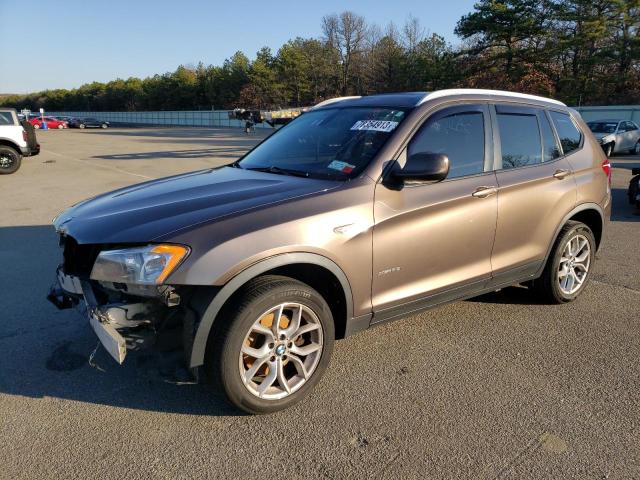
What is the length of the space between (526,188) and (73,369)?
3.57 meters

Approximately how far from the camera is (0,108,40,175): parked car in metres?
14.0

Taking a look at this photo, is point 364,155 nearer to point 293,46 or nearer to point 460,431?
point 460,431

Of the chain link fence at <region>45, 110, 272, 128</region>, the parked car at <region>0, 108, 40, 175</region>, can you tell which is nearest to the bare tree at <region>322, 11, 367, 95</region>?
the chain link fence at <region>45, 110, 272, 128</region>

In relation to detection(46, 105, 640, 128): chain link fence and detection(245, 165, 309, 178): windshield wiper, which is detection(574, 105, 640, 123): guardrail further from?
detection(245, 165, 309, 178): windshield wiper

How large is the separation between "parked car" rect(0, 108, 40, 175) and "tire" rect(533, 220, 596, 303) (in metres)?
14.7

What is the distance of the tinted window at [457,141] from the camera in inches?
134

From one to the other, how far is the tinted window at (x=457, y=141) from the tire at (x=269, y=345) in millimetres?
1273

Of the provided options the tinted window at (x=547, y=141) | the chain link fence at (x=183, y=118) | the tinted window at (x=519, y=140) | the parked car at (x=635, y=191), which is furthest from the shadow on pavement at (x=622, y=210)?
the chain link fence at (x=183, y=118)

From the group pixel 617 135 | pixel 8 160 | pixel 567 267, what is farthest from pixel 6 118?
pixel 617 135

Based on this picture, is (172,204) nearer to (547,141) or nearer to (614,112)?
(547,141)

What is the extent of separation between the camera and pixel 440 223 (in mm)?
3342

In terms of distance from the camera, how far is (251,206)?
2803 mm

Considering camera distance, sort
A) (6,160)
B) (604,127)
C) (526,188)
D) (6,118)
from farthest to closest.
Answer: (604,127), (6,118), (6,160), (526,188)

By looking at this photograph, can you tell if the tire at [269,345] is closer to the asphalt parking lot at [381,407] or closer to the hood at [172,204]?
the asphalt parking lot at [381,407]
